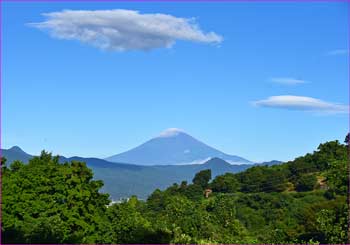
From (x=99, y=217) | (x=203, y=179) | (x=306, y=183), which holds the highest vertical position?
(x=203, y=179)

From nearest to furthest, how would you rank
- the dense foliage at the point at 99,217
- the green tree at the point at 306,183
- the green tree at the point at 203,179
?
the dense foliage at the point at 99,217
the green tree at the point at 306,183
the green tree at the point at 203,179

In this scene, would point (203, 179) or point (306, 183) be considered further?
point (203, 179)

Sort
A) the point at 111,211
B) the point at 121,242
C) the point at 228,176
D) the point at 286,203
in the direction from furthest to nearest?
the point at 228,176 → the point at 286,203 → the point at 111,211 → the point at 121,242

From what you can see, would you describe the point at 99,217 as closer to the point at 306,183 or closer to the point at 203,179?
the point at 306,183

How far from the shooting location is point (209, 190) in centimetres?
5638

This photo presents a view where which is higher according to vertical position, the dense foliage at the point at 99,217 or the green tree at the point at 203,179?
the green tree at the point at 203,179

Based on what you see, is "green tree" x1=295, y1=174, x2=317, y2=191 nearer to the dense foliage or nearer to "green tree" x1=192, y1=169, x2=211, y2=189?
"green tree" x1=192, y1=169, x2=211, y2=189

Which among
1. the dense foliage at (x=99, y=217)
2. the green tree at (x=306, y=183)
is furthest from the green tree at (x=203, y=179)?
the dense foliage at (x=99, y=217)

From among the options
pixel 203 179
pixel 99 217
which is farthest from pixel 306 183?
pixel 99 217

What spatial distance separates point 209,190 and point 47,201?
1364 inches

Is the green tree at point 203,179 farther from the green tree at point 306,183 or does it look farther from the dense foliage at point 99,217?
the dense foliage at point 99,217

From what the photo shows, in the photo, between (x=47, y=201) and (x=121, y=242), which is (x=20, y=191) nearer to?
(x=47, y=201)

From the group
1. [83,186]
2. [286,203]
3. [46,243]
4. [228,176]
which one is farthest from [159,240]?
[228,176]

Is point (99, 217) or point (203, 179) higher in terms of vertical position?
point (203, 179)
